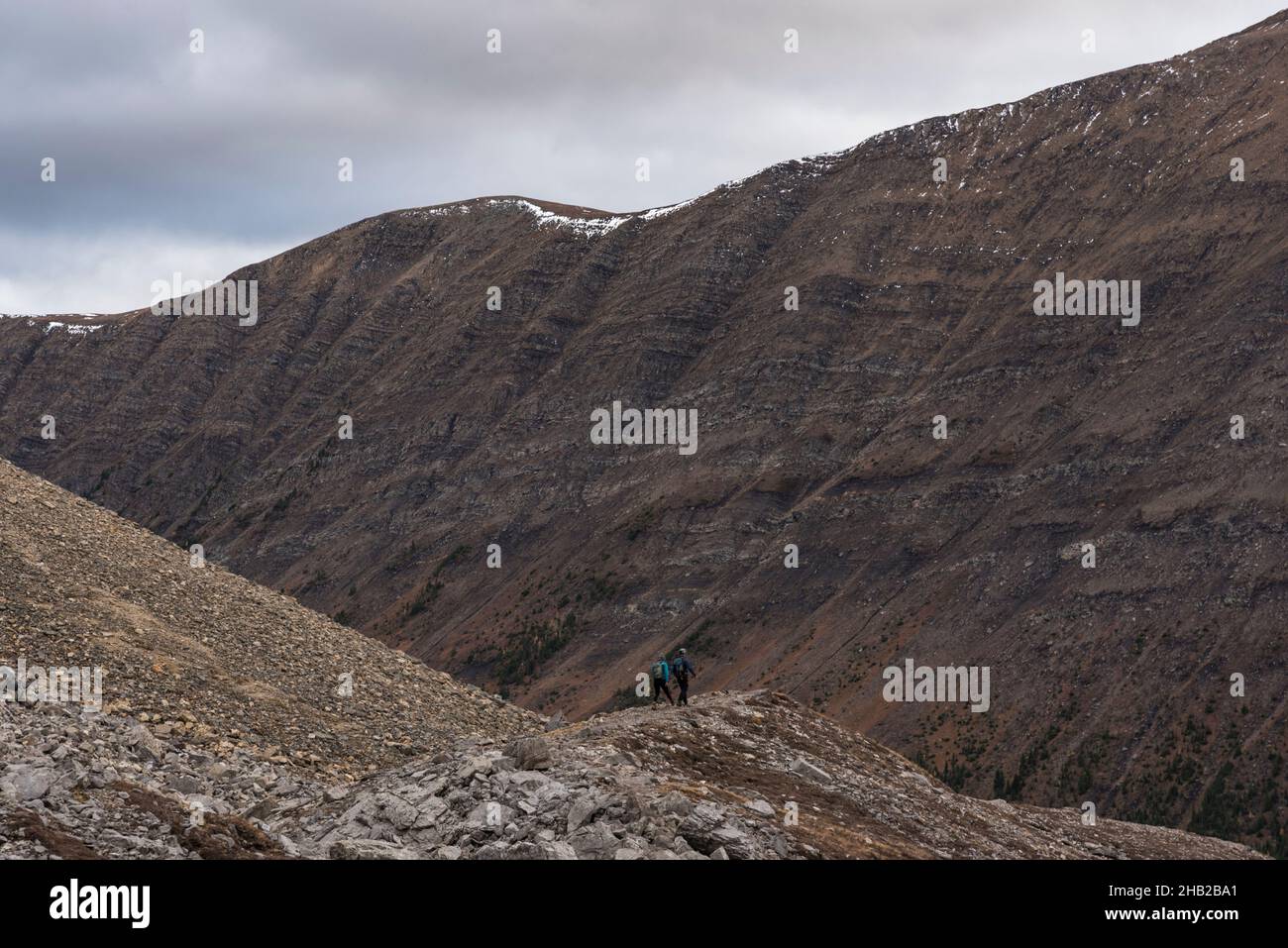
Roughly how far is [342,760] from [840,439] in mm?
73706

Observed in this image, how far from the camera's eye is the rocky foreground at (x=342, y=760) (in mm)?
16859

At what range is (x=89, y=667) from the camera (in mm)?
24469

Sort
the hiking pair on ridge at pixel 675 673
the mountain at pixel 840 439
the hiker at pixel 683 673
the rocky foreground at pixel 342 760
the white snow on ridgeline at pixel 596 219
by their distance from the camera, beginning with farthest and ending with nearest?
the white snow on ridgeline at pixel 596 219, the mountain at pixel 840 439, the hiking pair on ridge at pixel 675 673, the hiker at pixel 683 673, the rocky foreground at pixel 342 760

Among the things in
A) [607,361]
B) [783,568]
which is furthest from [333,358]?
[783,568]

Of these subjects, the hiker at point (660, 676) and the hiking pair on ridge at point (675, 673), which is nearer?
the hiking pair on ridge at point (675, 673)

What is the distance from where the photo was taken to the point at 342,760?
24.5 meters

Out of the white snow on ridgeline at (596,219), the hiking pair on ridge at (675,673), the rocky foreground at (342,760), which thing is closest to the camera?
the rocky foreground at (342,760)

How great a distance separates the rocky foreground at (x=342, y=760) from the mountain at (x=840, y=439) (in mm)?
32204

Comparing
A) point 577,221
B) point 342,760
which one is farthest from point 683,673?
point 577,221

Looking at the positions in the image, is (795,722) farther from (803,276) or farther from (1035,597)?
(803,276)

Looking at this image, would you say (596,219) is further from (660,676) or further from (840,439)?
(660,676)

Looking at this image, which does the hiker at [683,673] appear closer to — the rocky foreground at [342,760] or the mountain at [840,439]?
the rocky foreground at [342,760]

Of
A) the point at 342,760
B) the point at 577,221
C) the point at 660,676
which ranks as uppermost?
the point at 577,221

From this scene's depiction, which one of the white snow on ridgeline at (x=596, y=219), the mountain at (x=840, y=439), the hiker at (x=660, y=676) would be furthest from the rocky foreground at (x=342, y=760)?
the white snow on ridgeline at (x=596, y=219)
